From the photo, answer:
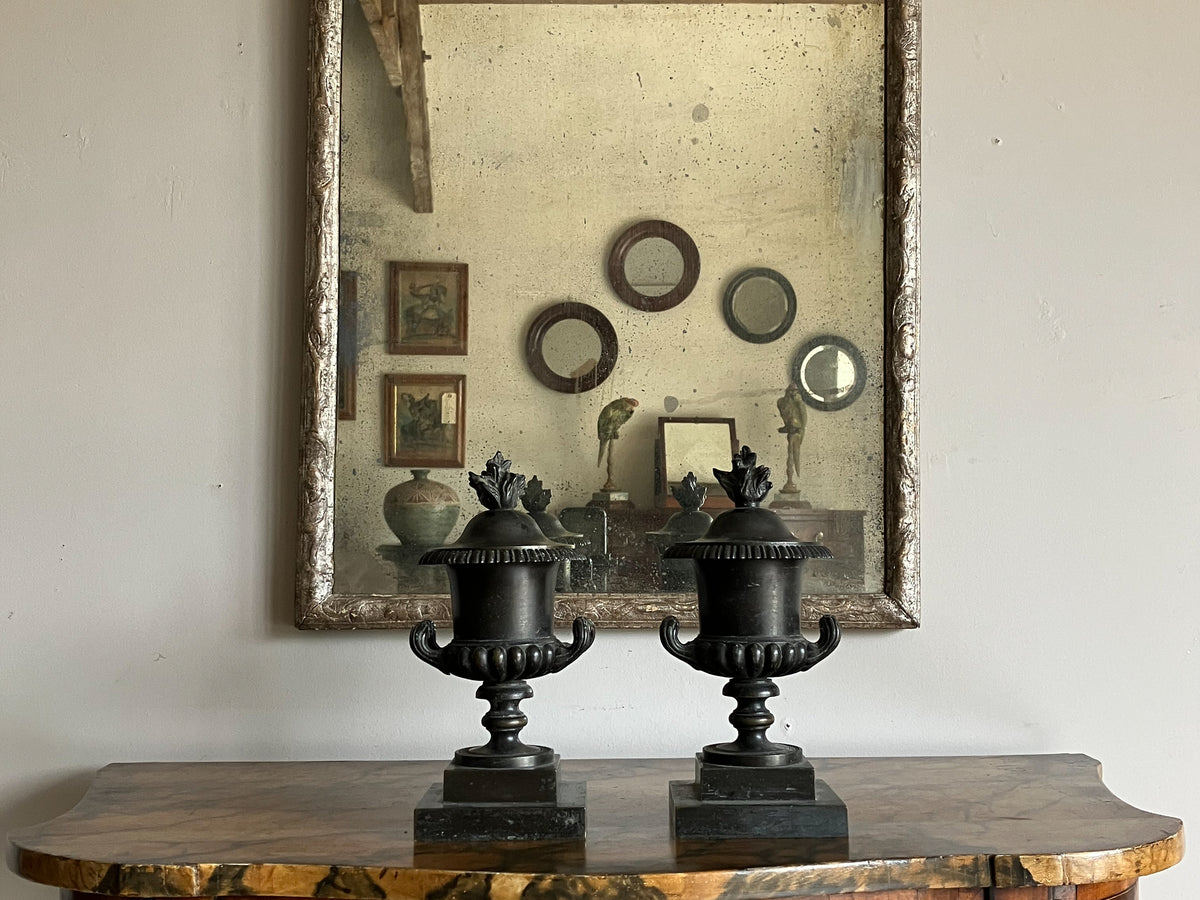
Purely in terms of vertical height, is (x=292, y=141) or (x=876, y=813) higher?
(x=292, y=141)

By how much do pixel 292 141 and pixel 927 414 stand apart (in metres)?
1.08

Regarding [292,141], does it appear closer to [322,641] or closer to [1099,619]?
[322,641]

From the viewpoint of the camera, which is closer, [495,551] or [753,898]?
[753,898]

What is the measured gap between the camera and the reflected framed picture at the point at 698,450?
67.9 inches

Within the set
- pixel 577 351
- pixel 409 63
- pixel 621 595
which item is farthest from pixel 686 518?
pixel 409 63

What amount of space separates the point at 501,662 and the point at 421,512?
466mm

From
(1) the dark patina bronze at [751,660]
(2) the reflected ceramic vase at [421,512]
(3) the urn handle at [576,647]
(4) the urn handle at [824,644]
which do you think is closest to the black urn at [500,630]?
(3) the urn handle at [576,647]

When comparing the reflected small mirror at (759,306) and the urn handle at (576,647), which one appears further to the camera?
the reflected small mirror at (759,306)

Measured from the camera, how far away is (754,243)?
5.77 feet

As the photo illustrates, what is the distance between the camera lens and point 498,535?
4.37ft

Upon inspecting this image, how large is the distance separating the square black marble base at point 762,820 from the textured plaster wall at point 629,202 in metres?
0.55

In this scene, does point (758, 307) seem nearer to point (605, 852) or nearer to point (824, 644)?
point (824, 644)

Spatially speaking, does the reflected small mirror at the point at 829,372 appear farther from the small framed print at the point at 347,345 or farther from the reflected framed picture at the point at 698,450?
the small framed print at the point at 347,345

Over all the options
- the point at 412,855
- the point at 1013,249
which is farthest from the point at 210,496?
the point at 1013,249
